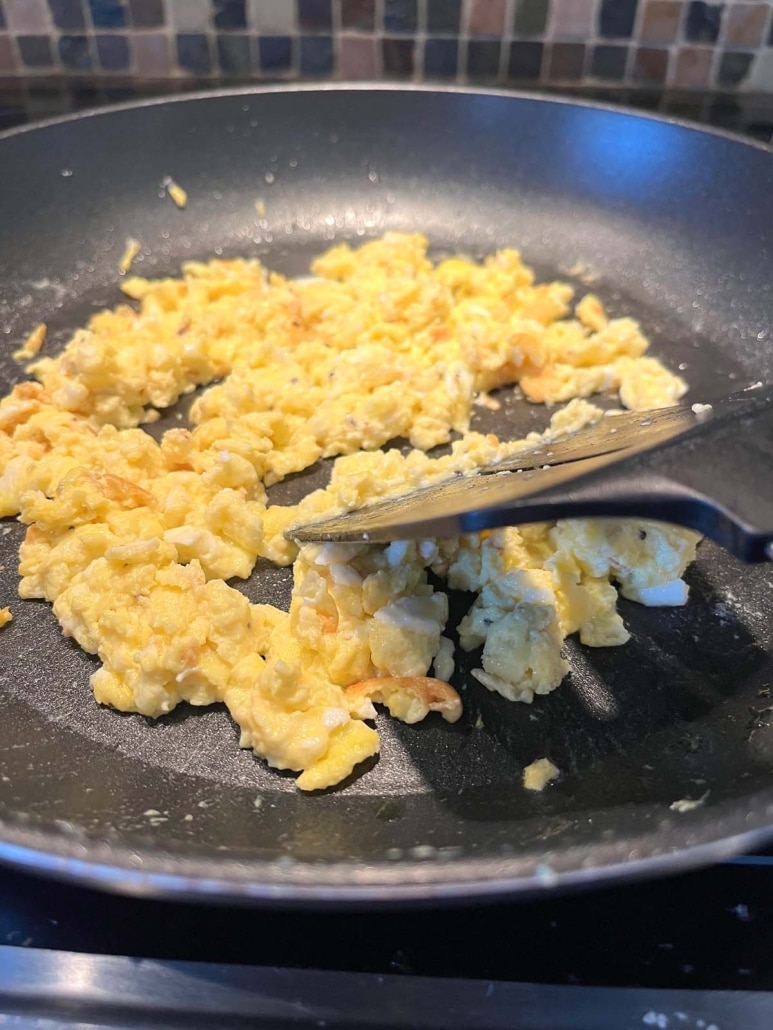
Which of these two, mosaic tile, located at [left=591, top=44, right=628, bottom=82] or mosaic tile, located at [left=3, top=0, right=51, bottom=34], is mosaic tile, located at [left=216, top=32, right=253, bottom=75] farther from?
mosaic tile, located at [left=591, top=44, right=628, bottom=82]

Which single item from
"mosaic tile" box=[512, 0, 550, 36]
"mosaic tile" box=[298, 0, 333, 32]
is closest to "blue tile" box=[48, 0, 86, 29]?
"mosaic tile" box=[298, 0, 333, 32]

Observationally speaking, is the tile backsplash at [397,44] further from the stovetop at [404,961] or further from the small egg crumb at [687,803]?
the stovetop at [404,961]

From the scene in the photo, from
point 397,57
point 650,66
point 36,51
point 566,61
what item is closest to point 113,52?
point 36,51

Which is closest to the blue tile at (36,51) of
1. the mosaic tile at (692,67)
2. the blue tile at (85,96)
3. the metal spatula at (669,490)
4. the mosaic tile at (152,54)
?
the blue tile at (85,96)

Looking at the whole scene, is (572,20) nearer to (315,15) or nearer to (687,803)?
(315,15)

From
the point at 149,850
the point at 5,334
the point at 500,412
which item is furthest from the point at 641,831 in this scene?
the point at 5,334

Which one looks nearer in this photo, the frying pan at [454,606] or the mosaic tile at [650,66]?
the frying pan at [454,606]
